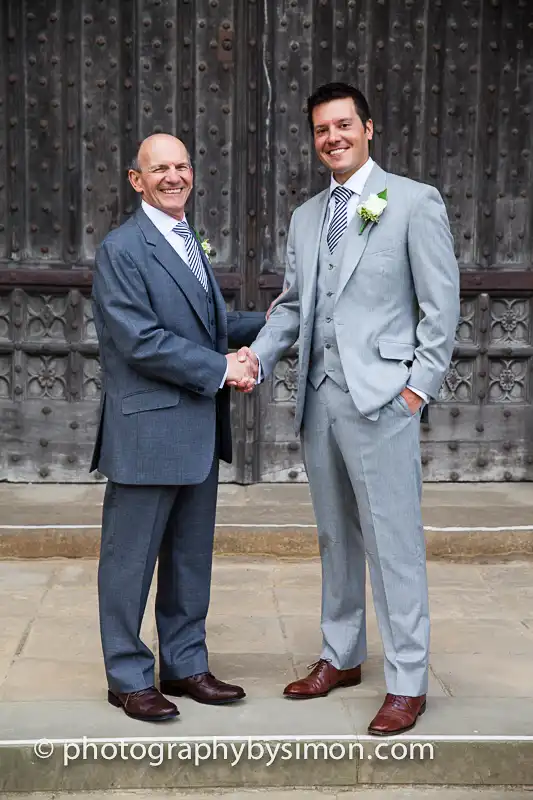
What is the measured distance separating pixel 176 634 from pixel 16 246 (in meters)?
3.19

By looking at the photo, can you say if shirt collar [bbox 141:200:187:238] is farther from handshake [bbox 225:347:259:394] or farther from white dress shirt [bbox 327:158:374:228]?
white dress shirt [bbox 327:158:374:228]

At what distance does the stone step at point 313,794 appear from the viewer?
3590 millimetres

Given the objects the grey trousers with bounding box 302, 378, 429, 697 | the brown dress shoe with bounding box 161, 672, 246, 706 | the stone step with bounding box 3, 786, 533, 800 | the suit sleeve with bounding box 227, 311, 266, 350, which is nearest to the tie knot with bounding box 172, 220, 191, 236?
the suit sleeve with bounding box 227, 311, 266, 350

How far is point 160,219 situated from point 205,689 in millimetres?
1537

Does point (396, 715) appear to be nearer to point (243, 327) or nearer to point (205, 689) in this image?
point (205, 689)

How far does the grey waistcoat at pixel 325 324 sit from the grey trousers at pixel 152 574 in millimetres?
481

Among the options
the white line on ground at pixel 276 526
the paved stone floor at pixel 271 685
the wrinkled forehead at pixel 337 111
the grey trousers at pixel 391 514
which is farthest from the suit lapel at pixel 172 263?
the white line on ground at pixel 276 526

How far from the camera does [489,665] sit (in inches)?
174

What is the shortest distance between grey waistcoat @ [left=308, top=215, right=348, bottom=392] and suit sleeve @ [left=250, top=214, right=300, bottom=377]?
0.60 feet

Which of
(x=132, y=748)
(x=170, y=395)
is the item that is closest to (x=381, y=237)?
(x=170, y=395)

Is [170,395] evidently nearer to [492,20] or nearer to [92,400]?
[92,400]

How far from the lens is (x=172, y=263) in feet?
12.7

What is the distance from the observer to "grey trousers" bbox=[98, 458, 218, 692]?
3873mm

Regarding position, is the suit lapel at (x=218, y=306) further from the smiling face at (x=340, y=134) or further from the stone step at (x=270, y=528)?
the stone step at (x=270, y=528)
